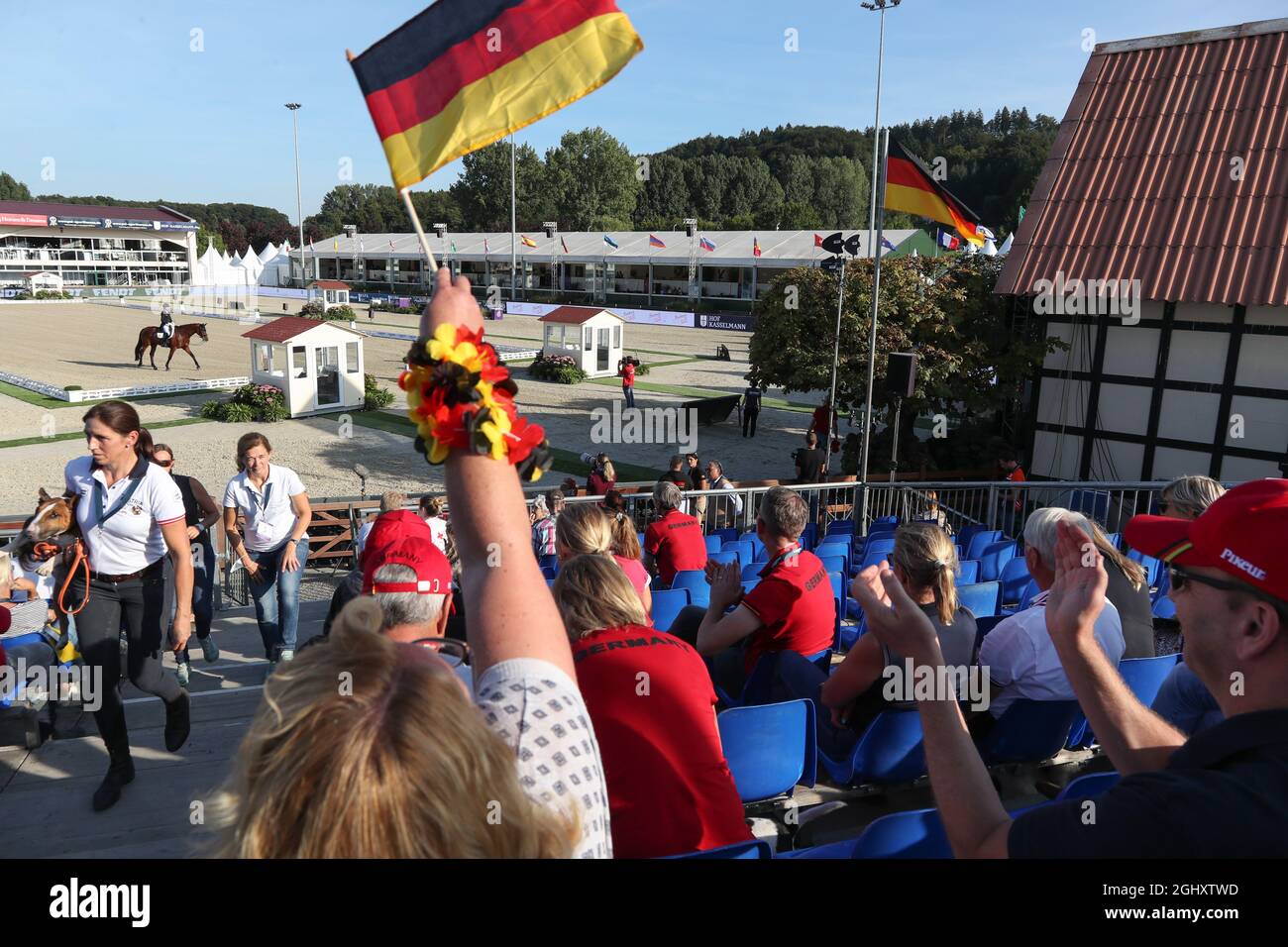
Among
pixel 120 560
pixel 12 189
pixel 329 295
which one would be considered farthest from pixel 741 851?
pixel 12 189

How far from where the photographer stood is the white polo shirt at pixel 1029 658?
12.5 ft

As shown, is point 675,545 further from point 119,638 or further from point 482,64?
point 482,64

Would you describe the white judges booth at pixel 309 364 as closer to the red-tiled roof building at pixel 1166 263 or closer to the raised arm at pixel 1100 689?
the red-tiled roof building at pixel 1166 263

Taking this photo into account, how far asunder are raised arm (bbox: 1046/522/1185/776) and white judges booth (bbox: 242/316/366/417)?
2321 centimetres

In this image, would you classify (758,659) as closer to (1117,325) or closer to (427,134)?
(427,134)

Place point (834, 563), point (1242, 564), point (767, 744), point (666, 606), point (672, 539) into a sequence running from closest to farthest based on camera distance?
point (1242, 564) → point (767, 744) → point (666, 606) → point (672, 539) → point (834, 563)

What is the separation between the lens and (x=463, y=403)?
1.60 m

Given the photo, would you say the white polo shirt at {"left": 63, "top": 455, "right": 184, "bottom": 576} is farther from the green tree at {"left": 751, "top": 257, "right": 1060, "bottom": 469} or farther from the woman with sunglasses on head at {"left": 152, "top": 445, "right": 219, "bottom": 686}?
the green tree at {"left": 751, "top": 257, "right": 1060, "bottom": 469}

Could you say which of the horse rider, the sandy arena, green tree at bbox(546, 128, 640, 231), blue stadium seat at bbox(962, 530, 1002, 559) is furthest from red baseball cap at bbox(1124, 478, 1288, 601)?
green tree at bbox(546, 128, 640, 231)

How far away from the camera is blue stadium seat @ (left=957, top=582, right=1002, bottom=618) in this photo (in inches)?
222

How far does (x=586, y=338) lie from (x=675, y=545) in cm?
2474

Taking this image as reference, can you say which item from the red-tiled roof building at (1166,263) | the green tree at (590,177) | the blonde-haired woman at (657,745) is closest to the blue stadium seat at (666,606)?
the blonde-haired woman at (657,745)

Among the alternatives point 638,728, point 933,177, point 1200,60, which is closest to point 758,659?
point 638,728

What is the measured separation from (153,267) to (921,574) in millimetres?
92414
